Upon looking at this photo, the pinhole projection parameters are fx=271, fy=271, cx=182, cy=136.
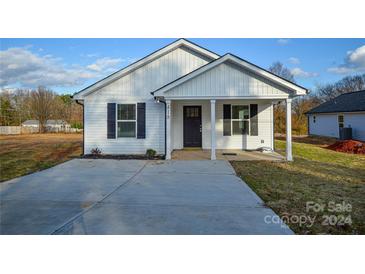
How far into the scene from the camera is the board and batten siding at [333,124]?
20.1 m

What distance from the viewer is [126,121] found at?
12383 millimetres

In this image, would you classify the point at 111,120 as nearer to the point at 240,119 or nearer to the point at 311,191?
the point at 240,119

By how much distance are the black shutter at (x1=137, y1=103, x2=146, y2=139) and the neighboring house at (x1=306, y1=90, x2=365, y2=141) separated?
16.3m

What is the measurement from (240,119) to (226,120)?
2.33 feet

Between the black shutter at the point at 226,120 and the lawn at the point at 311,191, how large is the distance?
373cm

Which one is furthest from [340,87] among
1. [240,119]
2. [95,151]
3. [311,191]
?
[311,191]

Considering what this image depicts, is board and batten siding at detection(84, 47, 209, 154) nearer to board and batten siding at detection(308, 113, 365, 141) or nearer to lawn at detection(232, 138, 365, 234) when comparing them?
lawn at detection(232, 138, 365, 234)

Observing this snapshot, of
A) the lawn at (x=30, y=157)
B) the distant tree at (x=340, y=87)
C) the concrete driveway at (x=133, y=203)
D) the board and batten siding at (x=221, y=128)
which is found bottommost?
the concrete driveway at (x=133, y=203)

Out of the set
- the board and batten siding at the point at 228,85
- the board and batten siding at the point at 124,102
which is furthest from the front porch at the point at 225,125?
the board and batten siding at the point at 228,85

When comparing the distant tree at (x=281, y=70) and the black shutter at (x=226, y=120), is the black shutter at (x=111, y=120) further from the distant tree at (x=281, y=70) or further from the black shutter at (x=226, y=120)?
the distant tree at (x=281, y=70)

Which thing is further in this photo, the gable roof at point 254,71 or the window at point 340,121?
the window at point 340,121

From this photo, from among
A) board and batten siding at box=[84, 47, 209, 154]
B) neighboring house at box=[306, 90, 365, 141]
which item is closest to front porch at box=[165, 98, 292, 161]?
board and batten siding at box=[84, 47, 209, 154]

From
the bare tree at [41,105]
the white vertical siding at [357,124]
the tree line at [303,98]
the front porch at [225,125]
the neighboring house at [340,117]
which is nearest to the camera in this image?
the front porch at [225,125]

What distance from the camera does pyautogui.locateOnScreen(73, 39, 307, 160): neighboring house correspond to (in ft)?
35.2
